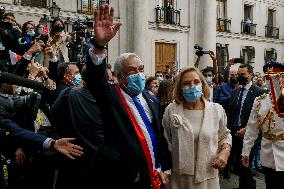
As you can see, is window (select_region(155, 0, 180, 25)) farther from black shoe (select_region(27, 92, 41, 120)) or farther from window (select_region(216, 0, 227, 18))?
black shoe (select_region(27, 92, 41, 120))

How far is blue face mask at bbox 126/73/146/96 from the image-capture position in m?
3.50

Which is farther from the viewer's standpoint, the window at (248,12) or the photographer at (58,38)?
the window at (248,12)

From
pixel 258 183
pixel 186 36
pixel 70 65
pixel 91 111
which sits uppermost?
pixel 186 36

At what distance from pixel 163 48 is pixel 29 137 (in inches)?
716

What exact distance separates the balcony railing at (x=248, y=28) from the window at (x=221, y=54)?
84.9 inches

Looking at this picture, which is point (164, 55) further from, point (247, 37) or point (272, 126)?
point (272, 126)

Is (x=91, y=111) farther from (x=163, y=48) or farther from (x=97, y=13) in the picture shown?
A: (x=163, y=48)

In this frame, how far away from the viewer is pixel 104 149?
347 cm

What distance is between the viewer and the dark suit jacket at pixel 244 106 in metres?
6.76

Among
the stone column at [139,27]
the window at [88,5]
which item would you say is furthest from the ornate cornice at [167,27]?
the window at [88,5]

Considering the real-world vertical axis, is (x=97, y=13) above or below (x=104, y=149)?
above

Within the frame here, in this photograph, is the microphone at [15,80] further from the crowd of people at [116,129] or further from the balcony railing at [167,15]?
the balcony railing at [167,15]

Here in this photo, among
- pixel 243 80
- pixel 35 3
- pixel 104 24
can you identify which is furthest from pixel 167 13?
pixel 104 24

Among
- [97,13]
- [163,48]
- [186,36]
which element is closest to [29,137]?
[97,13]
